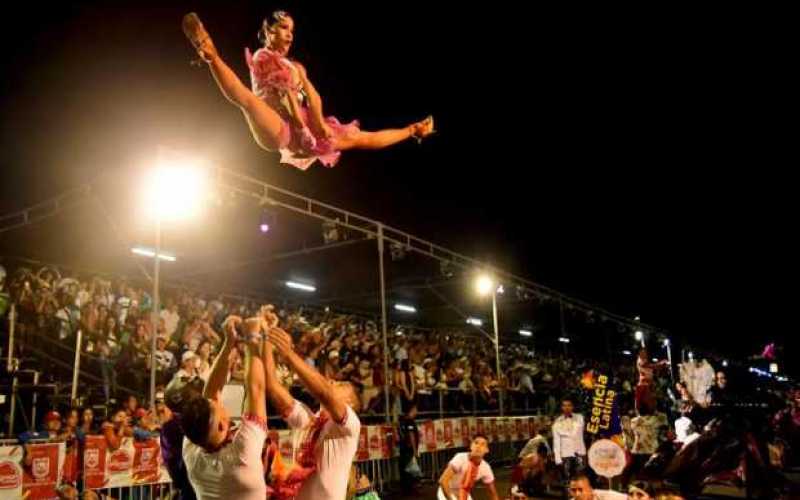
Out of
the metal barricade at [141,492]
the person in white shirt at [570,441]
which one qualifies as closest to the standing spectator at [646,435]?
the person in white shirt at [570,441]

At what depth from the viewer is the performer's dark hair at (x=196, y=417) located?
2.72m

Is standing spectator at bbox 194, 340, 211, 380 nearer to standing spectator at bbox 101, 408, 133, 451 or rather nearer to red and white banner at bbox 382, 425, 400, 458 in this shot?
standing spectator at bbox 101, 408, 133, 451

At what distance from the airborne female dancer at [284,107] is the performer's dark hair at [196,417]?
1.98 metres

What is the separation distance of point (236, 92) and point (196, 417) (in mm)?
2032

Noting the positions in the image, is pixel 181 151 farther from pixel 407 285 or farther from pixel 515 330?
pixel 515 330

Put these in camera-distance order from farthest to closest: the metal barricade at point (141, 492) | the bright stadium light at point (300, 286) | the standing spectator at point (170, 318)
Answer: the bright stadium light at point (300, 286)
the standing spectator at point (170, 318)
the metal barricade at point (141, 492)

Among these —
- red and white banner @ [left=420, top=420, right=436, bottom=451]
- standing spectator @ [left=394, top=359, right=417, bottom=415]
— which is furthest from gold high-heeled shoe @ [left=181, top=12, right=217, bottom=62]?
standing spectator @ [left=394, top=359, right=417, bottom=415]

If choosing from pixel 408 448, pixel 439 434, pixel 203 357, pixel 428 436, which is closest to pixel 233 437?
pixel 203 357

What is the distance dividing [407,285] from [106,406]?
9.42 metres

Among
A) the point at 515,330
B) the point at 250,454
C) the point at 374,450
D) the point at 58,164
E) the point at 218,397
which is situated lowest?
the point at 374,450

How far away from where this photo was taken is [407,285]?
17.8 m

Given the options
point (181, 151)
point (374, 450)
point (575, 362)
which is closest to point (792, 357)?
point (575, 362)

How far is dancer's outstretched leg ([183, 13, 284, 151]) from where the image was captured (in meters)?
3.65

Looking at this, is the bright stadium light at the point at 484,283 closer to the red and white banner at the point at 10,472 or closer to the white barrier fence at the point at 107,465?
the white barrier fence at the point at 107,465
